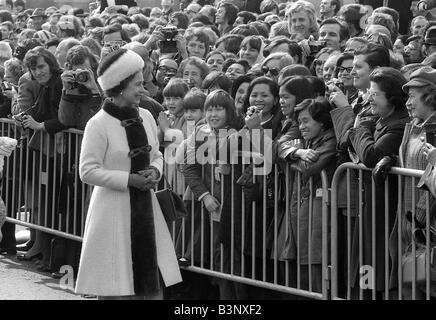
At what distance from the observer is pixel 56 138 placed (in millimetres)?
10875

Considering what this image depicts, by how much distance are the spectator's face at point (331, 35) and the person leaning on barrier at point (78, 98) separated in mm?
2364

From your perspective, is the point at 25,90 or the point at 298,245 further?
the point at 25,90

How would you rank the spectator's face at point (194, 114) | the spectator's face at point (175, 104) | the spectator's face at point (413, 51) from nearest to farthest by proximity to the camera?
1. the spectator's face at point (194, 114)
2. the spectator's face at point (175, 104)
3. the spectator's face at point (413, 51)

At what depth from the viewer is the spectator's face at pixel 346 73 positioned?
924 centimetres

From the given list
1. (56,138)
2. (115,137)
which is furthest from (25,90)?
(115,137)

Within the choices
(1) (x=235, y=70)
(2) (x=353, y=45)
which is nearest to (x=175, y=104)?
(1) (x=235, y=70)

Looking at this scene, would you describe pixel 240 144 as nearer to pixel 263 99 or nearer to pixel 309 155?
pixel 263 99

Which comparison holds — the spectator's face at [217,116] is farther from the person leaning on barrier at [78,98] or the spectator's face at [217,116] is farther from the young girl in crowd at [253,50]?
the young girl in crowd at [253,50]

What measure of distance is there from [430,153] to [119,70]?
6.81 feet

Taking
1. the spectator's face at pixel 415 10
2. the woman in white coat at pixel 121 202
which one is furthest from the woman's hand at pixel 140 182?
the spectator's face at pixel 415 10

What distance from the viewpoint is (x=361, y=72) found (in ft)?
28.7

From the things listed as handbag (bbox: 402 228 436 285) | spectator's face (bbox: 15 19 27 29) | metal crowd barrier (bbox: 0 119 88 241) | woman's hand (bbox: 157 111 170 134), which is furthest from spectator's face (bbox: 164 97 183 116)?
spectator's face (bbox: 15 19 27 29)

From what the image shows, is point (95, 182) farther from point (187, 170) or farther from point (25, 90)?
point (25, 90)
